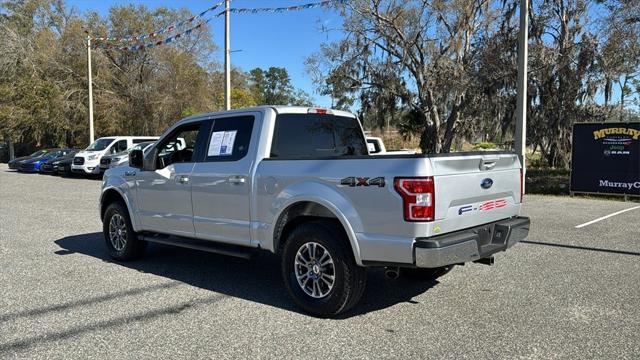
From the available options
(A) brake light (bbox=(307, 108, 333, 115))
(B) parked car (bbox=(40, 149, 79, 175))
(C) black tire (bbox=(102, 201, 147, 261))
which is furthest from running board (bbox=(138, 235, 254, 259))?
(B) parked car (bbox=(40, 149, 79, 175))

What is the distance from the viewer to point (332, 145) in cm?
639

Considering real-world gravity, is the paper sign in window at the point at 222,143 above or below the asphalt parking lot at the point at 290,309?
above

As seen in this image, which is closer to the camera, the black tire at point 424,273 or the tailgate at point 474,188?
the tailgate at point 474,188

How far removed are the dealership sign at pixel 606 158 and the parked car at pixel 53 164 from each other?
22.2m

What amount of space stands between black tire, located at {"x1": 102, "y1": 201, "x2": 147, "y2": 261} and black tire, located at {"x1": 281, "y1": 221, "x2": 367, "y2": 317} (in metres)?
2.98

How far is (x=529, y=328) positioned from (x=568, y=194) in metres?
14.0

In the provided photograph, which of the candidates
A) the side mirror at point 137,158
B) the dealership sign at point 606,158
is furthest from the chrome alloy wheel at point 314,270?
the dealership sign at point 606,158

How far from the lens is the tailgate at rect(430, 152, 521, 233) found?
4.59 meters

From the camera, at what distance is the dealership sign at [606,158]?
51.0 ft

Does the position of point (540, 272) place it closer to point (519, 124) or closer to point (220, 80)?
point (519, 124)

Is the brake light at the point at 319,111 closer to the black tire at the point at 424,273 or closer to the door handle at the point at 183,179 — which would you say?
the door handle at the point at 183,179

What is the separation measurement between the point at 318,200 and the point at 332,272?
670 millimetres

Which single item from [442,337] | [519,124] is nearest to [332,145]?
[442,337]

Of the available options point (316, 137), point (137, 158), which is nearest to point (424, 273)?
point (316, 137)
